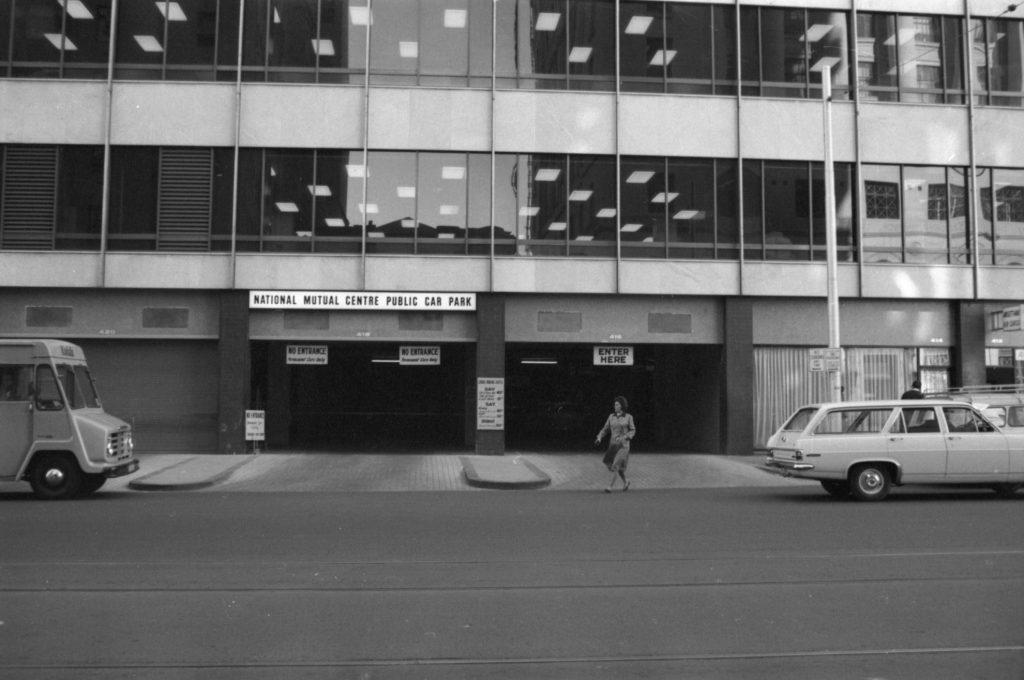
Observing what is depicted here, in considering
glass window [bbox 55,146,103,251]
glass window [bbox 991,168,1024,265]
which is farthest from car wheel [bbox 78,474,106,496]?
glass window [bbox 991,168,1024,265]

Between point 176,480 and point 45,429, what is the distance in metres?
2.95

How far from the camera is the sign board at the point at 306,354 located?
23.8 meters

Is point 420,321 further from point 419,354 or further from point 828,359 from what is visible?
point 828,359

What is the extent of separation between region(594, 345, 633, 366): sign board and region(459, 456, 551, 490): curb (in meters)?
3.56

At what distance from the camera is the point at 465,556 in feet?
31.9

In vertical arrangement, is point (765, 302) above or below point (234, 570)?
above

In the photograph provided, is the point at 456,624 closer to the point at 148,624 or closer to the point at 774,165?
the point at 148,624

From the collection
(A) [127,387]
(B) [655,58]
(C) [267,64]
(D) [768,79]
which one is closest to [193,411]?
(A) [127,387]

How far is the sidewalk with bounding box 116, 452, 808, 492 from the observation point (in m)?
17.9

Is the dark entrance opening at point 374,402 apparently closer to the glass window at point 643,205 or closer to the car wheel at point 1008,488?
the glass window at point 643,205

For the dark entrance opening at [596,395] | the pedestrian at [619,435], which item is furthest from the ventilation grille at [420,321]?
the pedestrian at [619,435]

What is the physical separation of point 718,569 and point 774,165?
1736cm

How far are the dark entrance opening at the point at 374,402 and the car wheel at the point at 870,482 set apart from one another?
13.6 m

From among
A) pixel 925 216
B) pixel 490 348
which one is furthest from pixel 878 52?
pixel 490 348
